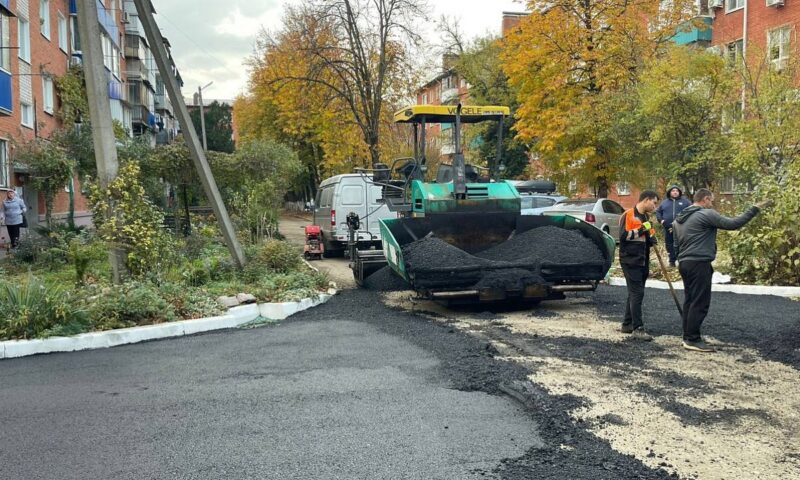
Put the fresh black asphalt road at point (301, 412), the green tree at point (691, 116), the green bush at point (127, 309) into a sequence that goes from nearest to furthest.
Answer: the fresh black asphalt road at point (301, 412) < the green bush at point (127, 309) < the green tree at point (691, 116)

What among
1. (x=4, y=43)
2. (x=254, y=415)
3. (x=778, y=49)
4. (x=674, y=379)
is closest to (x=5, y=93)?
(x=4, y=43)

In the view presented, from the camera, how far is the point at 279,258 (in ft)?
40.4

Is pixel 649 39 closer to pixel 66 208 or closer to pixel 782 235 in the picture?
pixel 782 235

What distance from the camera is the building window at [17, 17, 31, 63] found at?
24538 mm

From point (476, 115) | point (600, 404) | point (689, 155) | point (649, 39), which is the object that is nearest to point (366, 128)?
point (649, 39)

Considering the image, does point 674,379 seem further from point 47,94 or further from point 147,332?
point 47,94

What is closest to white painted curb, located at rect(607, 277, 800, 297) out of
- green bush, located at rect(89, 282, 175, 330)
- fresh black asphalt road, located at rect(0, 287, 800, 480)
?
fresh black asphalt road, located at rect(0, 287, 800, 480)

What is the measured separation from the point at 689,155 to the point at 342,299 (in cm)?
1169

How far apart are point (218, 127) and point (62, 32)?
47.7m

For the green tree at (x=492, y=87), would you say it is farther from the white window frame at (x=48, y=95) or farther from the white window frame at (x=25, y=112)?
the white window frame at (x=25, y=112)

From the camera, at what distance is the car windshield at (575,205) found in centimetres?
2089

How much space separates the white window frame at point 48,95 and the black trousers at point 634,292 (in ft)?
83.8

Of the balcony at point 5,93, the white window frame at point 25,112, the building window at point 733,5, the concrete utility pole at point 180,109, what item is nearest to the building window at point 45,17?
the white window frame at point 25,112

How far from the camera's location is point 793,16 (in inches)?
1084
